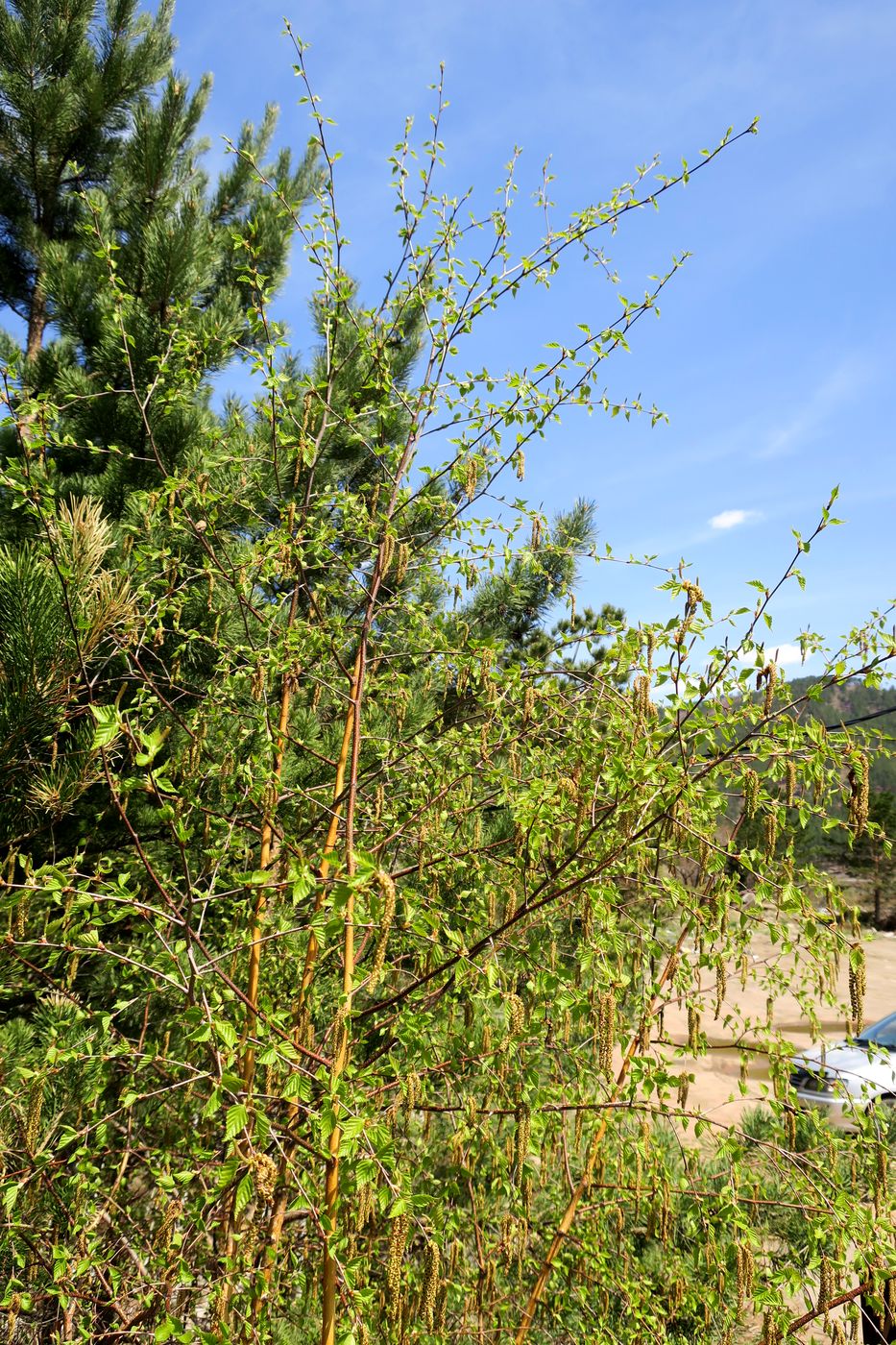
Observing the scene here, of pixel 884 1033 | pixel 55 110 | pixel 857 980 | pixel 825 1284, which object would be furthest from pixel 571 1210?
pixel 884 1033

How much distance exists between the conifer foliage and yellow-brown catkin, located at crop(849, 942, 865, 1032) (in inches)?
0.4

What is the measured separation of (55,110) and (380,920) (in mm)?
5414

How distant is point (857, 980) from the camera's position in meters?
1.75

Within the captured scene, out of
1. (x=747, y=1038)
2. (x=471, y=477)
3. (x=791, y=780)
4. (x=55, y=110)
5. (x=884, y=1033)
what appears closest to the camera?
(x=791, y=780)

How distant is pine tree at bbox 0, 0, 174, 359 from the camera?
4781mm

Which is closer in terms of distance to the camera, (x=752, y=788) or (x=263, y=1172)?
(x=263, y=1172)

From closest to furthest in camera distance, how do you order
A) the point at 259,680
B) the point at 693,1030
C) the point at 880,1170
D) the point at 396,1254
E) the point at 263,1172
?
the point at 263,1172, the point at 396,1254, the point at 880,1170, the point at 693,1030, the point at 259,680

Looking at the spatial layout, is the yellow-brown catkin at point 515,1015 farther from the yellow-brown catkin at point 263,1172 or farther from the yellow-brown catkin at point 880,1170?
the yellow-brown catkin at point 880,1170

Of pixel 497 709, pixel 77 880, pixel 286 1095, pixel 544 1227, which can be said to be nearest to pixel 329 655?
pixel 497 709

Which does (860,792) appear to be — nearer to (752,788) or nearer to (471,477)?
(752,788)

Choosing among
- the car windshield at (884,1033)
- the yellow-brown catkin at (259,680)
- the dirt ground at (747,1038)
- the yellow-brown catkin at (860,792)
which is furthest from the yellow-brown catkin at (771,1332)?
the car windshield at (884,1033)

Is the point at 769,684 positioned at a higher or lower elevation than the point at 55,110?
lower

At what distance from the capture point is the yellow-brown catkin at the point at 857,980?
5.61 feet

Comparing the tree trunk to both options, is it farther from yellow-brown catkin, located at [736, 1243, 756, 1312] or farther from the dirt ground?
the dirt ground
